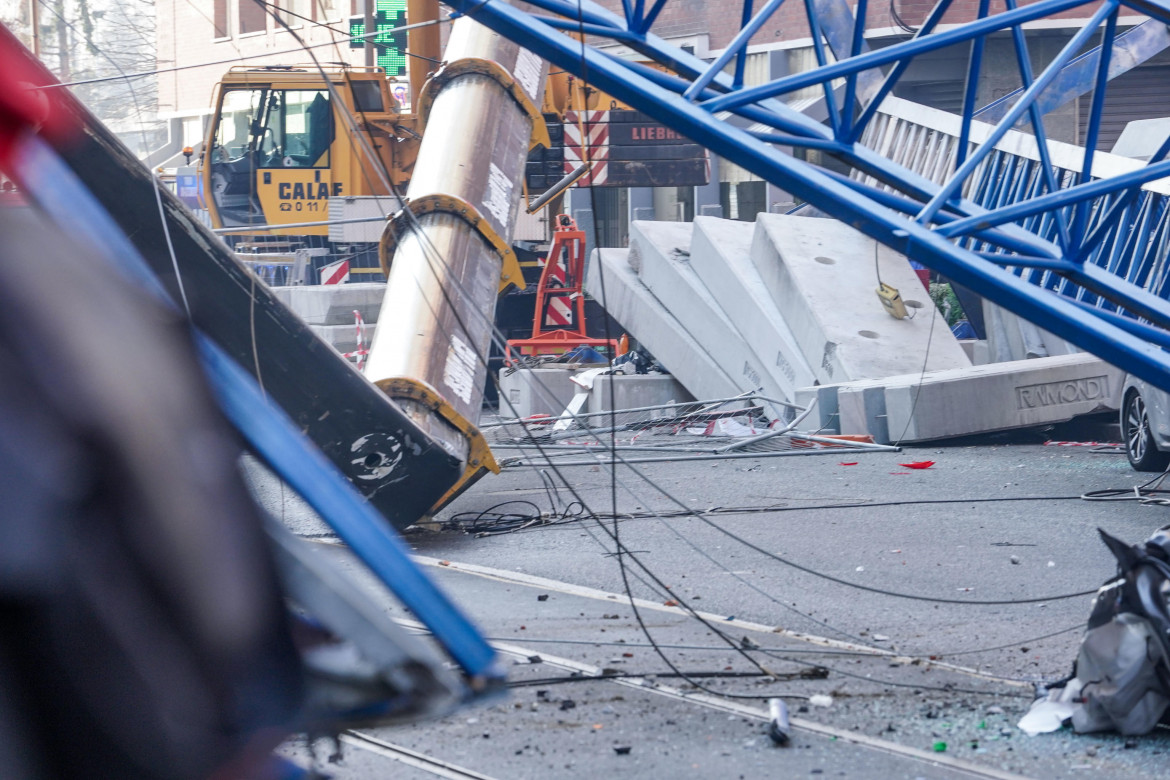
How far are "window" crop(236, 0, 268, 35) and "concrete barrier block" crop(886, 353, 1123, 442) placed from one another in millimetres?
6074

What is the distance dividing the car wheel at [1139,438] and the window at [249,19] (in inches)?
244

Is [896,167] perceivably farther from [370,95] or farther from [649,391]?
[370,95]

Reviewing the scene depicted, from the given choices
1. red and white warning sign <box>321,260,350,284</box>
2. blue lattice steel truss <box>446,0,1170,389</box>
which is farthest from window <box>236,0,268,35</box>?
red and white warning sign <box>321,260,350,284</box>

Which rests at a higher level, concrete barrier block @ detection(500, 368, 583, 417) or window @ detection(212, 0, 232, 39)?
window @ detection(212, 0, 232, 39)

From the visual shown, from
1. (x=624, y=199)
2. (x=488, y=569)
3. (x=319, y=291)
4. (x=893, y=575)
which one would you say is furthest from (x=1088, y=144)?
(x=624, y=199)

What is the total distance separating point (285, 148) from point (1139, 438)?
1193 cm

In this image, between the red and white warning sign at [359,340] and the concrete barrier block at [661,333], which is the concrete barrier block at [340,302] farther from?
the concrete barrier block at [661,333]

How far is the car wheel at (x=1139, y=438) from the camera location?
865cm

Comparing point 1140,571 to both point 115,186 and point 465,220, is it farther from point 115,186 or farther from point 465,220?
point 465,220

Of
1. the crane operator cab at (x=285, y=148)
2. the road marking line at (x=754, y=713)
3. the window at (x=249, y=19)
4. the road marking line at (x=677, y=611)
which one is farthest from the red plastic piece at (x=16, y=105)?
the crane operator cab at (x=285, y=148)

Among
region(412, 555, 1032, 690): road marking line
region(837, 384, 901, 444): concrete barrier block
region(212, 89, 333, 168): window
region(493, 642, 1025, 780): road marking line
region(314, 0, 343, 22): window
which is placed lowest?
region(837, 384, 901, 444): concrete barrier block

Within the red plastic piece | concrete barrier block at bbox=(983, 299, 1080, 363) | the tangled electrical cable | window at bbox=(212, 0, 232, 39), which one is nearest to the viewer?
the red plastic piece

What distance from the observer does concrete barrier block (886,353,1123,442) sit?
10.2 meters

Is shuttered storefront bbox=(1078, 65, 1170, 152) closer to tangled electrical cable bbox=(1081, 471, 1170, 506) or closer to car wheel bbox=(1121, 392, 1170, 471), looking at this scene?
car wheel bbox=(1121, 392, 1170, 471)
